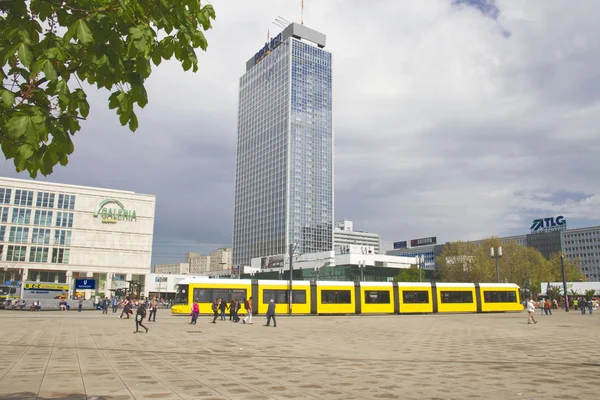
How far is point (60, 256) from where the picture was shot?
76.3 m

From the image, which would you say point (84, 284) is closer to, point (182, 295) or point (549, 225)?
point (182, 295)

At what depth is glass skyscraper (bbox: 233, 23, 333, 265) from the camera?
162 metres

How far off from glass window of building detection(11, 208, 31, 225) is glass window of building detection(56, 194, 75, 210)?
4.70 m

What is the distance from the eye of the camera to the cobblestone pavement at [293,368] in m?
8.21

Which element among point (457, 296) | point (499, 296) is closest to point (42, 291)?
point (457, 296)

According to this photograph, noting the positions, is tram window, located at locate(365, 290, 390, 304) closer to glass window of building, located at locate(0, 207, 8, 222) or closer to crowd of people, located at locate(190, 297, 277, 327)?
crowd of people, located at locate(190, 297, 277, 327)

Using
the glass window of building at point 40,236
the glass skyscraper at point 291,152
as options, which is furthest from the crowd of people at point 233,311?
the glass skyscraper at point 291,152

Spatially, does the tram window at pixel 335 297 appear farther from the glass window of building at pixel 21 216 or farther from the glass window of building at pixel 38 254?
the glass window of building at pixel 21 216

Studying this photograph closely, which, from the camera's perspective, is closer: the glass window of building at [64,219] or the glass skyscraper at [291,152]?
the glass window of building at [64,219]

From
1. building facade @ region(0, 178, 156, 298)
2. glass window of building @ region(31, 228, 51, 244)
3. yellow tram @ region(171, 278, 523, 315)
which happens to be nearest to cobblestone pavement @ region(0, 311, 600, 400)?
yellow tram @ region(171, 278, 523, 315)

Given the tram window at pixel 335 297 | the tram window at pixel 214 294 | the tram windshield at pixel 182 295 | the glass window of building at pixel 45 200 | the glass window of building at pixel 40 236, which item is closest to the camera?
the tram windshield at pixel 182 295

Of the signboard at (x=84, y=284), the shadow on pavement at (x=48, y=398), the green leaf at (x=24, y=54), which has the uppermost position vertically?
the green leaf at (x=24, y=54)

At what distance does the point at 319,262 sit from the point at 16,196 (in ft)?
225

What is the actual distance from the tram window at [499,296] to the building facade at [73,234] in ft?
178
